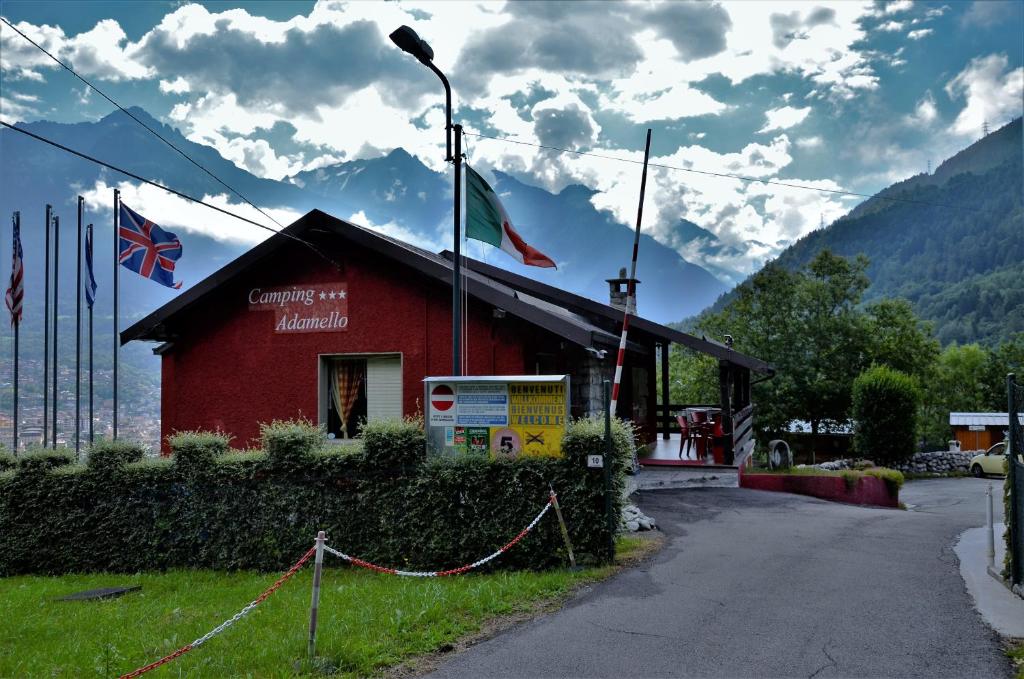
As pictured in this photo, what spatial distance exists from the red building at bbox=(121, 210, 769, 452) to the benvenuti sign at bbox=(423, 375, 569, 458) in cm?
419

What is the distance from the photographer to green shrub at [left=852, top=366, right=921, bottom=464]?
109 feet

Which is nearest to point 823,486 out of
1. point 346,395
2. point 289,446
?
point 346,395

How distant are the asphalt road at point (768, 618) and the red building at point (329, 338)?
4907mm

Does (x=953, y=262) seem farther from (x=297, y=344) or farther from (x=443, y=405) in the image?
(x=443, y=405)

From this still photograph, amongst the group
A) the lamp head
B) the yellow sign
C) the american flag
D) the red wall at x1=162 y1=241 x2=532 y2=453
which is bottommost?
the yellow sign

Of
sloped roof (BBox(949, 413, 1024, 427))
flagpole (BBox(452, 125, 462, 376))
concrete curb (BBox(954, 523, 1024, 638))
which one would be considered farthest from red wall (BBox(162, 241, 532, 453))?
sloped roof (BBox(949, 413, 1024, 427))

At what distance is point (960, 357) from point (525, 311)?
89.5m

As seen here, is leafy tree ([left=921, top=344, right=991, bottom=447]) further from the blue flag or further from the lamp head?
the lamp head

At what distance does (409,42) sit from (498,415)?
18.9 ft

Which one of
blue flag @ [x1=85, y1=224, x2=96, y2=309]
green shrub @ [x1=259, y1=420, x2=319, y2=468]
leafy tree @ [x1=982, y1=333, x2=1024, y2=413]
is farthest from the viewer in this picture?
leafy tree @ [x1=982, y1=333, x2=1024, y2=413]

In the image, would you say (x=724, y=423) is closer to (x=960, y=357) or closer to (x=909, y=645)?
(x=909, y=645)

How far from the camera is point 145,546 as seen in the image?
40.9ft

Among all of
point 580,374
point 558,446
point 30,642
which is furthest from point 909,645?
point 580,374

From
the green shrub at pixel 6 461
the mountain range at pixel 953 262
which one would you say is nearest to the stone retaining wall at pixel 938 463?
the green shrub at pixel 6 461
